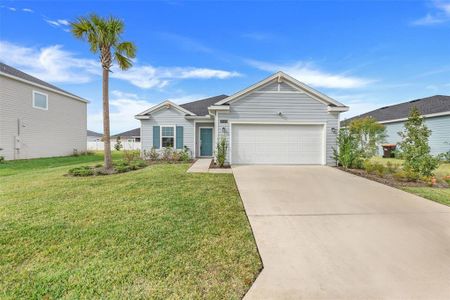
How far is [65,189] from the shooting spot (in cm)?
654

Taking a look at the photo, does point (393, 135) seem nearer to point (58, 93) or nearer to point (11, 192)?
point (11, 192)

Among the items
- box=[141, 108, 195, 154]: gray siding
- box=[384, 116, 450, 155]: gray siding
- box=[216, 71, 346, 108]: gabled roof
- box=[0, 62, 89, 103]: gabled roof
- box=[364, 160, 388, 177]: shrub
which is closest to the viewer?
box=[364, 160, 388, 177]: shrub

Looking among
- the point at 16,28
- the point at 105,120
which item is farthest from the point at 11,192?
the point at 16,28

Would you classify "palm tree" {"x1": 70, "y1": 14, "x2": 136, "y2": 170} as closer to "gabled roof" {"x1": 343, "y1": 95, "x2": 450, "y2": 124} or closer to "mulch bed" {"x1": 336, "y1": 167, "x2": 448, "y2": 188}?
"mulch bed" {"x1": 336, "y1": 167, "x2": 448, "y2": 188}

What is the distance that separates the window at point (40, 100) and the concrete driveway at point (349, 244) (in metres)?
17.6

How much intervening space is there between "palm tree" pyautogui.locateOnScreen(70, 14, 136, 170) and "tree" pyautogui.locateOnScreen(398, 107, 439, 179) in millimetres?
11844

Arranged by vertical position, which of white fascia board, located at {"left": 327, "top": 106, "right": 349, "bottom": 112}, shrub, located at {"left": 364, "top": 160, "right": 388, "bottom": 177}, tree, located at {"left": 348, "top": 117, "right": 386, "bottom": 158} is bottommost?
shrub, located at {"left": 364, "top": 160, "right": 388, "bottom": 177}

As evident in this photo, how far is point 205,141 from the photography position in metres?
16.3

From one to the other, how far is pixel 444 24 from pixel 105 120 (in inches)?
644

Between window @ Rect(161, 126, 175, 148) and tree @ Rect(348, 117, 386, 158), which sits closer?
window @ Rect(161, 126, 175, 148)

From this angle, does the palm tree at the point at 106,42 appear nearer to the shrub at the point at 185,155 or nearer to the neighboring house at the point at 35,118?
the shrub at the point at 185,155

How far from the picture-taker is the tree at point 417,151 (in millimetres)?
8180

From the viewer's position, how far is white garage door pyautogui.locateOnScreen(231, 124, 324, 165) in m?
11.9

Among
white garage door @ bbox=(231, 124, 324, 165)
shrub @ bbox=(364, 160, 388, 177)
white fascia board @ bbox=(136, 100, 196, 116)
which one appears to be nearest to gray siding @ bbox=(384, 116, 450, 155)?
shrub @ bbox=(364, 160, 388, 177)
